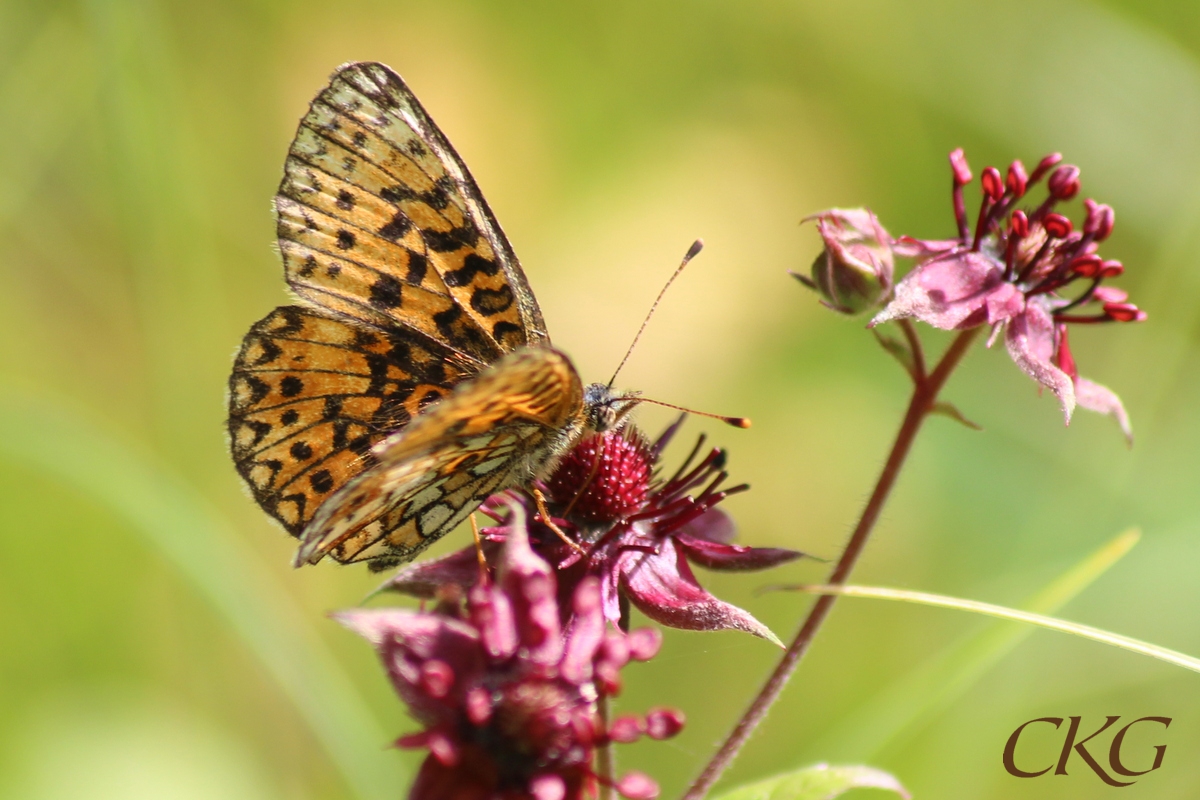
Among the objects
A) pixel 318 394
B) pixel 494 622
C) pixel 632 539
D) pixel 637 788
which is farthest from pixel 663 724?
pixel 318 394

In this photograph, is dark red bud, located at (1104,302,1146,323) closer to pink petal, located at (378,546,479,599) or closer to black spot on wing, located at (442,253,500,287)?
black spot on wing, located at (442,253,500,287)

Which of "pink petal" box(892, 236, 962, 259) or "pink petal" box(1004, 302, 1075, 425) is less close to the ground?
"pink petal" box(892, 236, 962, 259)

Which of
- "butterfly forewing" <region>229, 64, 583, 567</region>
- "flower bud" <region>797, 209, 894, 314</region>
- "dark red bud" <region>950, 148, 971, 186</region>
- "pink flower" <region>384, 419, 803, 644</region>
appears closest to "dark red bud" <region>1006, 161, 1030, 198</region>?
"dark red bud" <region>950, 148, 971, 186</region>

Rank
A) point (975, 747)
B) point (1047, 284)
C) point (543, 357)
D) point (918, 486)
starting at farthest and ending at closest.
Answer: point (918, 486) < point (975, 747) < point (1047, 284) < point (543, 357)

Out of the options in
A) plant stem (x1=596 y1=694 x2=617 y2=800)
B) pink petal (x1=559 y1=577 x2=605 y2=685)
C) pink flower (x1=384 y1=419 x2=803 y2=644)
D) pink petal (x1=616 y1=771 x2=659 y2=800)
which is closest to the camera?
pink petal (x1=616 y1=771 x2=659 y2=800)

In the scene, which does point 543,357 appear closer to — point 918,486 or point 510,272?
point 510,272

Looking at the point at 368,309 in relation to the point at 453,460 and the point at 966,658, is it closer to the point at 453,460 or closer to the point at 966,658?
the point at 453,460

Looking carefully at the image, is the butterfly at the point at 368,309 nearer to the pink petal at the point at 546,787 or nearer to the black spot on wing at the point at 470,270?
the black spot on wing at the point at 470,270

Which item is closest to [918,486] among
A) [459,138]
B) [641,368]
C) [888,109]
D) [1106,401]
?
[641,368]
